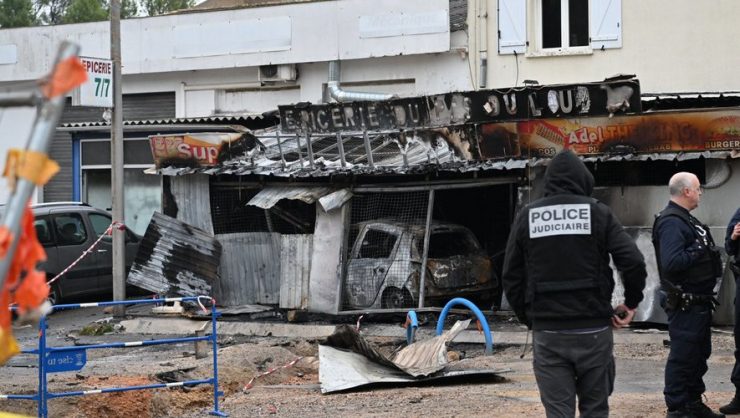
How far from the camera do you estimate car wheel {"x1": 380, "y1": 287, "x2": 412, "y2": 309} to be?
50.9ft

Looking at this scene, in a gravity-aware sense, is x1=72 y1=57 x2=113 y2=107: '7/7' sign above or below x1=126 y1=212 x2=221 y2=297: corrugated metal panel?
above

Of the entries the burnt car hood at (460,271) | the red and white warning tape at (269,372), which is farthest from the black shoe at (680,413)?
the burnt car hood at (460,271)

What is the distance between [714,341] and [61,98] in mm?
11516

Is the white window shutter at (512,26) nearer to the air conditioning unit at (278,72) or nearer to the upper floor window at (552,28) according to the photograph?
the upper floor window at (552,28)

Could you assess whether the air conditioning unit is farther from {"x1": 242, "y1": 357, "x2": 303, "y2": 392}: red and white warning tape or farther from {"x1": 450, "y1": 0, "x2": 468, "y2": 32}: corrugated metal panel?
{"x1": 242, "y1": 357, "x2": 303, "y2": 392}: red and white warning tape

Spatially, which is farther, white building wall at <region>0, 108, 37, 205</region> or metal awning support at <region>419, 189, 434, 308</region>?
metal awning support at <region>419, 189, 434, 308</region>

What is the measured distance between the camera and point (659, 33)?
18.7 metres

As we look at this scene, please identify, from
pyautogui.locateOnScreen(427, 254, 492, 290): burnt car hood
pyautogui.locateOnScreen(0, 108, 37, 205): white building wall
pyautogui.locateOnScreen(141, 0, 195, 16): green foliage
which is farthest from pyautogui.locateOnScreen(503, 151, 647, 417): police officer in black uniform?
pyautogui.locateOnScreen(141, 0, 195, 16): green foliage

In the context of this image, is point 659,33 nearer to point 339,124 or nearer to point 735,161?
point 735,161

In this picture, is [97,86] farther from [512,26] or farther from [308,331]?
[512,26]

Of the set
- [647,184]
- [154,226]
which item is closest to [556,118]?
[647,184]

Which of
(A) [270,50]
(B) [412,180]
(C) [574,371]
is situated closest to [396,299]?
(B) [412,180]

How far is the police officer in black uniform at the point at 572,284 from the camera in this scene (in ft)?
19.9

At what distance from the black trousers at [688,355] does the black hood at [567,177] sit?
6.86 feet
